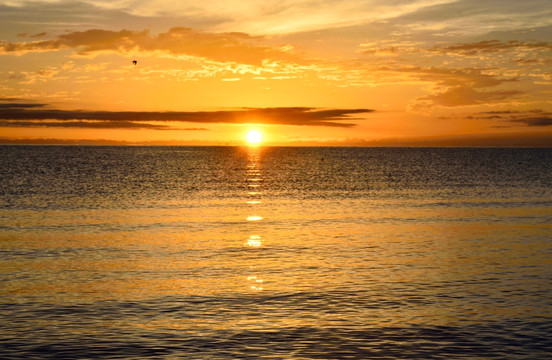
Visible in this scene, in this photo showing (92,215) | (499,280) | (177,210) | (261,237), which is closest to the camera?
(499,280)

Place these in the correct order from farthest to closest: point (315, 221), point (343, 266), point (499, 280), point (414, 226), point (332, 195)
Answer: point (332, 195)
point (315, 221)
point (414, 226)
point (343, 266)
point (499, 280)

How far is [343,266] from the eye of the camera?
31.0 meters

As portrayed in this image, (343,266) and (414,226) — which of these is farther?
(414,226)

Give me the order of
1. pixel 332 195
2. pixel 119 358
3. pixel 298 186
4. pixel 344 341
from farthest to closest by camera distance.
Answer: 1. pixel 298 186
2. pixel 332 195
3. pixel 344 341
4. pixel 119 358

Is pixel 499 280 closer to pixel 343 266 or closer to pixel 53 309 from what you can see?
pixel 343 266

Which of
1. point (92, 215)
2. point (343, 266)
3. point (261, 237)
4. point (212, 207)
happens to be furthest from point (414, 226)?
point (92, 215)

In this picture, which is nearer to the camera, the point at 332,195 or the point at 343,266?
the point at 343,266

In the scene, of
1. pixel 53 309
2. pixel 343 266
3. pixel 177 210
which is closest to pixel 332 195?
pixel 177 210

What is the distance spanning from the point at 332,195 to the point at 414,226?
29176mm

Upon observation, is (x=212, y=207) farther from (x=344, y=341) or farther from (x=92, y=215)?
(x=344, y=341)

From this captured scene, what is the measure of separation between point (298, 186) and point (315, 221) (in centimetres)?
4142

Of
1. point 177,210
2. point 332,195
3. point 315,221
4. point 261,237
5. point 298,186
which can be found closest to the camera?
point 261,237

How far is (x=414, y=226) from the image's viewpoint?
151ft

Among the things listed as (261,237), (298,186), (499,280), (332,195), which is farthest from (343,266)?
(298,186)
